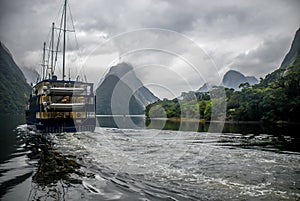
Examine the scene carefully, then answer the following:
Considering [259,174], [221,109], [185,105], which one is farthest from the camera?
[185,105]

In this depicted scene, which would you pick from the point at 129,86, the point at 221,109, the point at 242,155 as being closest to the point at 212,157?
the point at 242,155

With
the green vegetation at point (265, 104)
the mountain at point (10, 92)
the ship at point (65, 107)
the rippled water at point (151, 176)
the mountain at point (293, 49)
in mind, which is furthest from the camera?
the mountain at point (293, 49)

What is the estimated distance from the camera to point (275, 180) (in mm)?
7441

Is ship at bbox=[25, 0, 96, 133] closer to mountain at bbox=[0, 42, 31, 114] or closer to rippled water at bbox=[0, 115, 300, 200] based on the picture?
rippled water at bbox=[0, 115, 300, 200]

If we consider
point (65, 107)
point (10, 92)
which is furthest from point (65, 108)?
point (10, 92)

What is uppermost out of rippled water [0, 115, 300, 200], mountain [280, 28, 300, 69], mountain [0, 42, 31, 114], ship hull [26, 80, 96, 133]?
→ mountain [280, 28, 300, 69]

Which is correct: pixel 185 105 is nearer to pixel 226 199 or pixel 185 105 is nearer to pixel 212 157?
→ pixel 212 157

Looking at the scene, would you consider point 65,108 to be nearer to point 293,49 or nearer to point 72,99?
point 72,99

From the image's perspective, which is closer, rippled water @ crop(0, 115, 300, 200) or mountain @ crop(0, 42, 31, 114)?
rippled water @ crop(0, 115, 300, 200)

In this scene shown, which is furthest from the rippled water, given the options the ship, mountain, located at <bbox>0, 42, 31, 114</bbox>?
mountain, located at <bbox>0, 42, 31, 114</bbox>

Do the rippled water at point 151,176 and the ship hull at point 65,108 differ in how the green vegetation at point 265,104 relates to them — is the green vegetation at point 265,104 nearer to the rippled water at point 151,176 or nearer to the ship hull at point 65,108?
the ship hull at point 65,108

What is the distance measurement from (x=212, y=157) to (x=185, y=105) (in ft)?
195

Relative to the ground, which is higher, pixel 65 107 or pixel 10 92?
pixel 10 92

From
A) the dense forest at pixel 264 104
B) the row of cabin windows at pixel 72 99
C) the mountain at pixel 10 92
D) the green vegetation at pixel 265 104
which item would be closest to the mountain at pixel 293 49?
the dense forest at pixel 264 104
